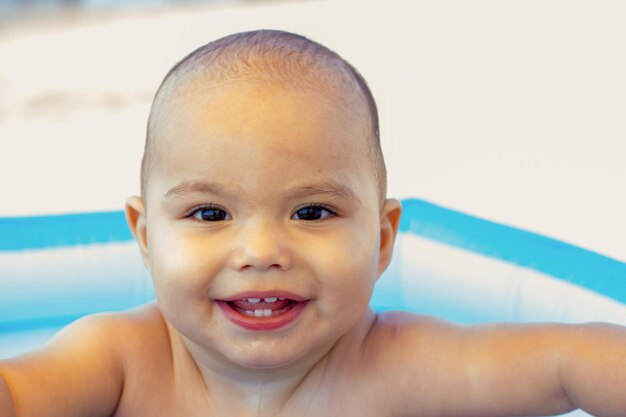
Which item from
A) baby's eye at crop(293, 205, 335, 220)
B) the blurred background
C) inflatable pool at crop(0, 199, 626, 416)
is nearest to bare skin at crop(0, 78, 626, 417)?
baby's eye at crop(293, 205, 335, 220)

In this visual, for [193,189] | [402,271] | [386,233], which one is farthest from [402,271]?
[193,189]

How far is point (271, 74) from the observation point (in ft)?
3.18

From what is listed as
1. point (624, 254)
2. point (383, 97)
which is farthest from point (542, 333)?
point (383, 97)

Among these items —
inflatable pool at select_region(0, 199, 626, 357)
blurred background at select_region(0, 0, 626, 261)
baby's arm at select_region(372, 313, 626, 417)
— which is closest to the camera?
baby's arm at select_region(372, 313, 626, 417)

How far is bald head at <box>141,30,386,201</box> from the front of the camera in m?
0.97

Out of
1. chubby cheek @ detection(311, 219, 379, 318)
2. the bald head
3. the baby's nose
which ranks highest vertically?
the bald head

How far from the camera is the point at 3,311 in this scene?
5.13ft

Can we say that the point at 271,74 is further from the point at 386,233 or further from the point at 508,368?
the point at 508,368

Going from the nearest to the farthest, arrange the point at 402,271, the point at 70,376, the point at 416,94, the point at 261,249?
the point at 261,249 → the point at 70,376 → the point at 402,271 → the point at 416,94

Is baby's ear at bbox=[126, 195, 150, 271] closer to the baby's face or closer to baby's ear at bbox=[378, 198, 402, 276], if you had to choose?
the baby's face

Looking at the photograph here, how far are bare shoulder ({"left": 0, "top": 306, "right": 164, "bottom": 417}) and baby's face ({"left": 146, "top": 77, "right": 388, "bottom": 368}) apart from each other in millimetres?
137

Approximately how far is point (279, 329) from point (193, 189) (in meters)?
0.17

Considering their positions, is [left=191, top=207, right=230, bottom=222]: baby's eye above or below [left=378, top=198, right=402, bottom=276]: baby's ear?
above

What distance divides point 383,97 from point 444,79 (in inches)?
9.8
